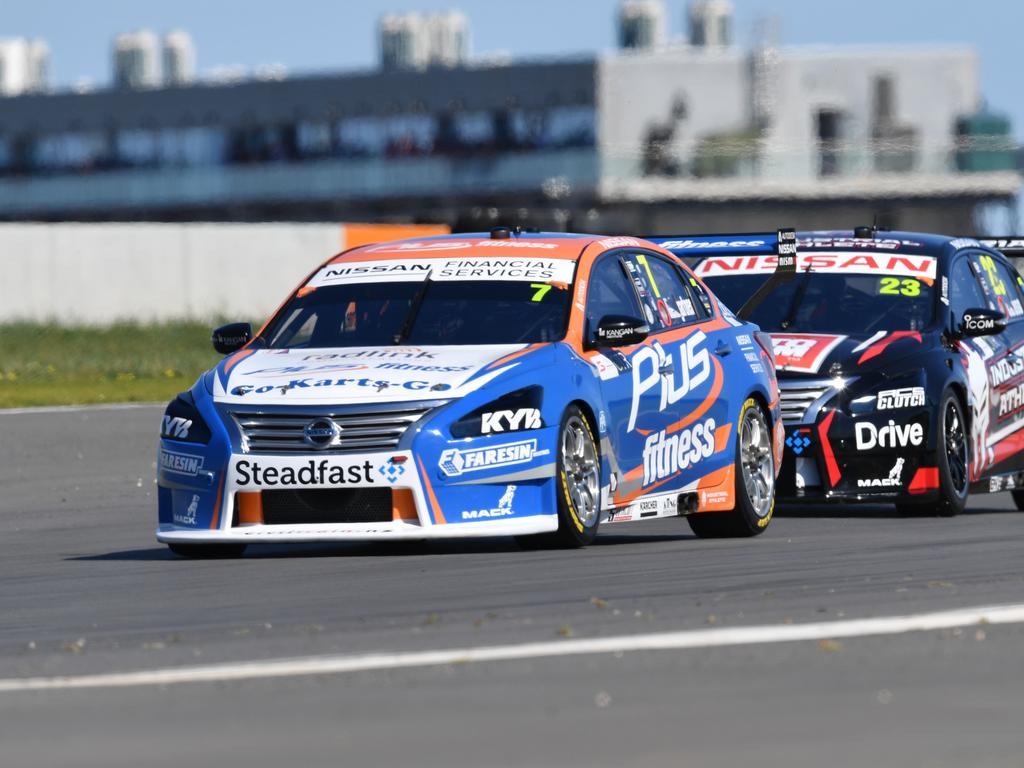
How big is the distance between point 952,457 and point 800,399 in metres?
1.00

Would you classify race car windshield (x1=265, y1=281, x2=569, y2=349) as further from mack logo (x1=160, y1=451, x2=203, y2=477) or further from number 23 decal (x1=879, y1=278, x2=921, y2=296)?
number 23 decal (x1=879, y1=278, x2=921, y2=296)

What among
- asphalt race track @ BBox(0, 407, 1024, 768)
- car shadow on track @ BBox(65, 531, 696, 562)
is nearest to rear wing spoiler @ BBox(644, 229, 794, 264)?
asphalt race track @ BBox(0, 407, 1024, 768)

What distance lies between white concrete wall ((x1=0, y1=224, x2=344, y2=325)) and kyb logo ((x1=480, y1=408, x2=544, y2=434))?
2079 centimetres

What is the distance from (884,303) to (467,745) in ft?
30.2

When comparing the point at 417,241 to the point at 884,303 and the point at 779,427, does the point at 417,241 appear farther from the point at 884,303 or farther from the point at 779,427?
the point at 884,303

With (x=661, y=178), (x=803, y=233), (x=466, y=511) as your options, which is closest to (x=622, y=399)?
(x=466, y=511)

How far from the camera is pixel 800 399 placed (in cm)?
1387

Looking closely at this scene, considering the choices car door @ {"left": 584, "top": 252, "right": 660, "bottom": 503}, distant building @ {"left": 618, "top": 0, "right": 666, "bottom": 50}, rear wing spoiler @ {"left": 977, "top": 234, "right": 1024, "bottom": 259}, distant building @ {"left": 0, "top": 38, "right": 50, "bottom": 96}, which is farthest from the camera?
distant building @ {"left": 0, "top": 38, "right": 50, "bottom": 96}

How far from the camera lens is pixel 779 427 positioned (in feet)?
42.9

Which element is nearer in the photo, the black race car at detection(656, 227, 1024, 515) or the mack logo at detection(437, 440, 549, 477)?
the mack logo at detection(437, 440, 549, 477)

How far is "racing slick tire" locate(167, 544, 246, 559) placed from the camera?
11242 millimetres

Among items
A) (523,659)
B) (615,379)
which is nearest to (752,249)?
(615,379)

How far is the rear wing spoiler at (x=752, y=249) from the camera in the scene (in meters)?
14.4

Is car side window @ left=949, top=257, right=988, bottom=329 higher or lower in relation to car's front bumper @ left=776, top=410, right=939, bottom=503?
higher
